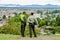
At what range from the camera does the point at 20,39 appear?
9.31 m

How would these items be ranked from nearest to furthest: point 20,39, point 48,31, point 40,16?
Answer: point 20,39 → point 48,31 → point 40,16

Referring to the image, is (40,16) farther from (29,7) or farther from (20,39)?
(20,39)

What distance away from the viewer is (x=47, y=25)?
40.7ft

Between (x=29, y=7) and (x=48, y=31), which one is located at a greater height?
(x=29, y=7)

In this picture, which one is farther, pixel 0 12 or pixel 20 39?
pixel 0 12

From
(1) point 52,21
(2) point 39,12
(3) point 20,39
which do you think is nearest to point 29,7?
(2) point 39,12

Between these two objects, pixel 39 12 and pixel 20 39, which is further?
pixel 39 12

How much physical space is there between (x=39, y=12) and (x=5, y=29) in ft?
7.48

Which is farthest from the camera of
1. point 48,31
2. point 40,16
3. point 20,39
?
point 40,16

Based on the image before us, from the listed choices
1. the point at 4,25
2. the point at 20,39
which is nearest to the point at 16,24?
the point at 4,25

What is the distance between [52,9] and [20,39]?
391cm

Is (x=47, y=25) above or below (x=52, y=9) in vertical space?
below

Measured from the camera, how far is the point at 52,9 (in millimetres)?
12492

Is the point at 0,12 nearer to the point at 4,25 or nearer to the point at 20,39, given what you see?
the point at 4,25
